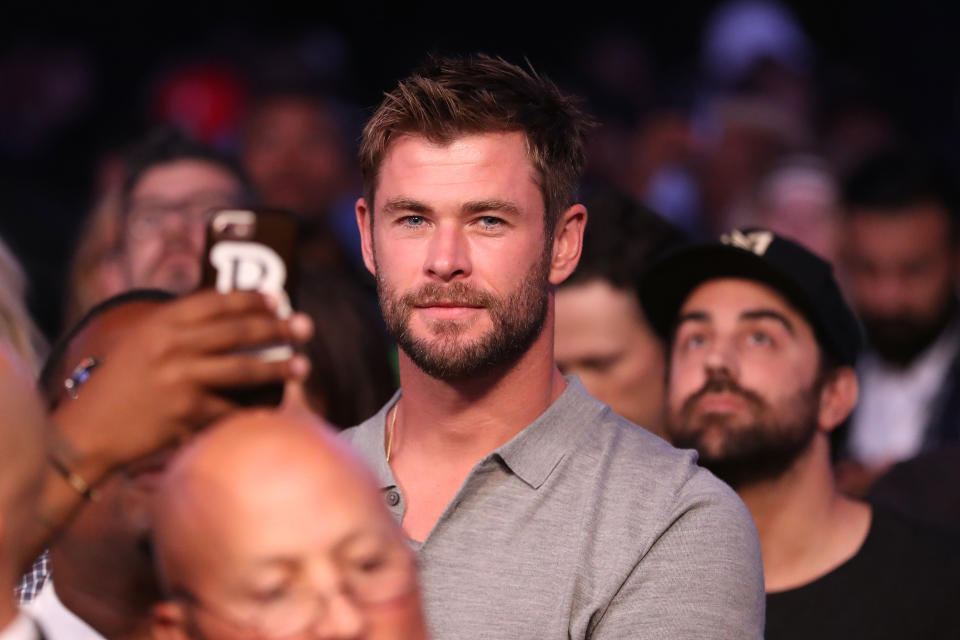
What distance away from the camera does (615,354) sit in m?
4.66

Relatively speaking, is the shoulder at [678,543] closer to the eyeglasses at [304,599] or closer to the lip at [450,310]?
the lip at [450,310]

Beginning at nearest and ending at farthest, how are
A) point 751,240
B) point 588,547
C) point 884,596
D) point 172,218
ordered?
1. point 588,547
2. point 884,596
3. point 751,240
4. point 172,218

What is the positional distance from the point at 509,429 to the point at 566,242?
1.58ft

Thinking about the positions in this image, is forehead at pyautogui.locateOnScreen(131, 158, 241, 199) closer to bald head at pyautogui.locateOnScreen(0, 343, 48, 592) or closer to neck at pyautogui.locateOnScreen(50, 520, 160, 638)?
neck at pyautogui.locateOnScreen(50, 520, 160, 638)

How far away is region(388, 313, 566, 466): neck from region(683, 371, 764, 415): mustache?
96 centimetres

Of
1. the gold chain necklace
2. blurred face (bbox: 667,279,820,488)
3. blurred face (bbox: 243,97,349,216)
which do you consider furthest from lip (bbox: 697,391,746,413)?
blurred face (bbox: 243,97,349,216)

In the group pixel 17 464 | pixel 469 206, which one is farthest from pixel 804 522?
pixel 17 464

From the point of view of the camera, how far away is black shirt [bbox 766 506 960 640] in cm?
366

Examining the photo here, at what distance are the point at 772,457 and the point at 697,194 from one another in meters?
3.88

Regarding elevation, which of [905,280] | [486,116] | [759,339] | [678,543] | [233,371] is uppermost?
[486,116]

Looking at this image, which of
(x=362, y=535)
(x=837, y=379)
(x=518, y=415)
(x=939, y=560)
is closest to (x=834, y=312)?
(x=837, y=379)

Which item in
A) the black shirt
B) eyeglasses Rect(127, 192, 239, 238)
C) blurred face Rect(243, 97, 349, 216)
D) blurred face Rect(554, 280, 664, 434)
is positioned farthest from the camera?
blurred face Rect(243, 97, 349, 216)

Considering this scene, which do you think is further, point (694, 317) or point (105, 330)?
point (694, 317)

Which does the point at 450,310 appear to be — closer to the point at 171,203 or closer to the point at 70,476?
the point at 70,476
